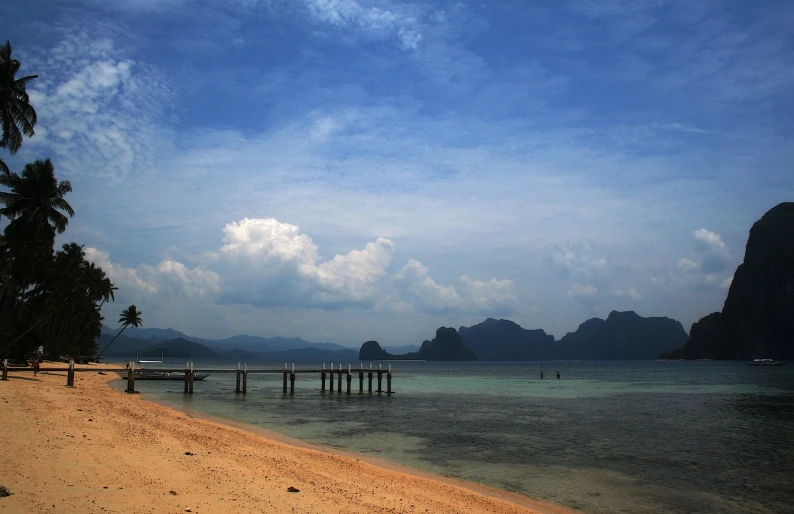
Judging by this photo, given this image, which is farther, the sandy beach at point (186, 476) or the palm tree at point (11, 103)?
the palm tree at point (11, 103)

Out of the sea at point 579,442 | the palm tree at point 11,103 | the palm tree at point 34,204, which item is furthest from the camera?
the palm tree at point 34,204

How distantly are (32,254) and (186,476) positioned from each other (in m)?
40.0

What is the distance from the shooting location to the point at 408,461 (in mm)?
21906

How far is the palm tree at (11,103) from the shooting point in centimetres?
2942

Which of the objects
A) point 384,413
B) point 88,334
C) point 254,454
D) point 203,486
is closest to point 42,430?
point 254,454

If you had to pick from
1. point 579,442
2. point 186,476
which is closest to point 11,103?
point 186,476

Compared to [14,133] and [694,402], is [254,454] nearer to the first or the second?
[14,133]

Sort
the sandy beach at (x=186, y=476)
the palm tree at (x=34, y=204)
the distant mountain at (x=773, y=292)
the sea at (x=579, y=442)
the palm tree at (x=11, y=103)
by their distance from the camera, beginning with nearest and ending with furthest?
1. the sandy beach at (x=186, y=476)
2. the sea at (x=579, y=442)
3. the palm tree at (x=11, y=103)
4. the palm tree at (x=34, y=204)
5. the distant mountain at (x=773, y=292)

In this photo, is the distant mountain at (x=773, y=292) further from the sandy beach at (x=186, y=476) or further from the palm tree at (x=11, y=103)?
the palm tree at (x=11, y=103)

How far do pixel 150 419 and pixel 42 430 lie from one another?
917 cm

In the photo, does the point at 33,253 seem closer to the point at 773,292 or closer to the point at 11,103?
the point at 11,103

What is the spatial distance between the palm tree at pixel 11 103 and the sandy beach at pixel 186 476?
15.6 meters

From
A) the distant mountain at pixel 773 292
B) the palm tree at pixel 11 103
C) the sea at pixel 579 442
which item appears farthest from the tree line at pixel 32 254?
the distant mountain at pixel 773 292


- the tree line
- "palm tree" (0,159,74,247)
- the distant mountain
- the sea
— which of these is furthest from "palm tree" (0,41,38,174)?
the distant mountain
